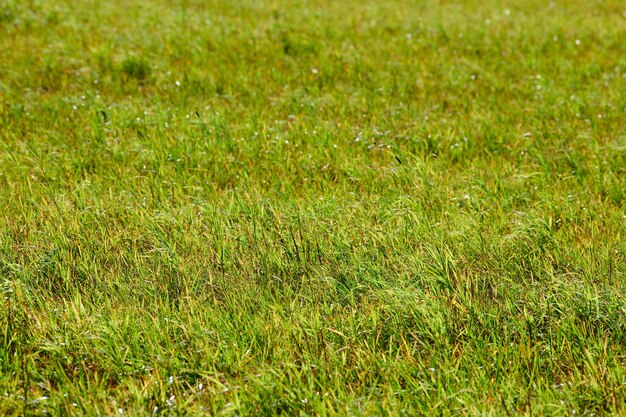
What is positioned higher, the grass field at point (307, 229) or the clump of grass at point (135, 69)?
the clump of grass at point (135, 69)

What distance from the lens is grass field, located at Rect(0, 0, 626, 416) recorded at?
3.66 m

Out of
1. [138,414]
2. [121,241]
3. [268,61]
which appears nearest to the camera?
[138,414]

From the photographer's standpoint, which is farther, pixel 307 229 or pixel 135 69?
pixel 135 69

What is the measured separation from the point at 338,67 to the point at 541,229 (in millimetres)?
4638

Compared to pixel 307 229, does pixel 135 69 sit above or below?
above

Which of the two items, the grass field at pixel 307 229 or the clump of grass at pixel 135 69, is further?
the clump of grass at pixel 135 69

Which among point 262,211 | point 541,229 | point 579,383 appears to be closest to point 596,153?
point 541,229

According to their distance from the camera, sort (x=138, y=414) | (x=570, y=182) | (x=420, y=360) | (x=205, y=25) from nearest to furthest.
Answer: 1. (x=138, y=414)
2. (x=420, y=360)
3. (x=570, y=182)
4. (x=205, y=25)

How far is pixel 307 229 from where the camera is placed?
4.98 meters

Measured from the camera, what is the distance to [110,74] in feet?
28.1

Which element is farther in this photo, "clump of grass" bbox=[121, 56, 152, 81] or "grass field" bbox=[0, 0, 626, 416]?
"clump of grass" bbox=[121, 56, 152, 81]

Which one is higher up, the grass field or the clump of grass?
the clump of grass

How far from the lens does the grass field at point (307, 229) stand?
3660 millimetres

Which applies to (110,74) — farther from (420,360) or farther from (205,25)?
(420,360)
